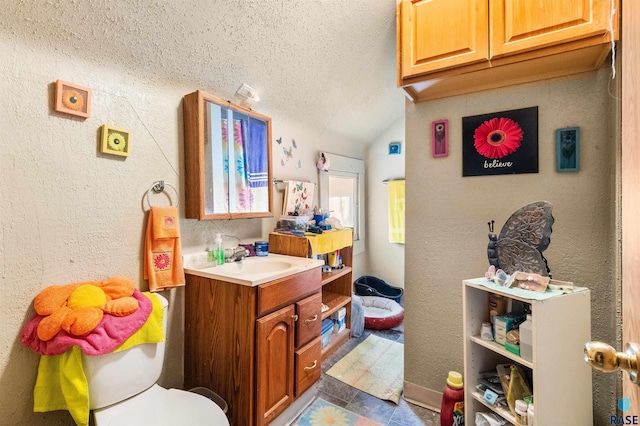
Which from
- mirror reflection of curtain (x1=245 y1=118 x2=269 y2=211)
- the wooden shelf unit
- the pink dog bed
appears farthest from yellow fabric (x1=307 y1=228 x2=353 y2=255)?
the pink dog bed

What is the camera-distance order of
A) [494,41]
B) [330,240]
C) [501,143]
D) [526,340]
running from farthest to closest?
[330,240]
[501,143]
[494,41]
[526,340]

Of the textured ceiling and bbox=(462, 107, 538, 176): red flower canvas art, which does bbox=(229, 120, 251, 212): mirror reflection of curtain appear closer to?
the textured ceiling

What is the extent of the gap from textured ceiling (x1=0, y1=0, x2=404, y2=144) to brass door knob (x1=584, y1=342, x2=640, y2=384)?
5.74 ft

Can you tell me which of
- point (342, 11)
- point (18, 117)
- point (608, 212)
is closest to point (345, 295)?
point (608, 212)

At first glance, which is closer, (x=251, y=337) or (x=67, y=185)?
(x=67, y=185)

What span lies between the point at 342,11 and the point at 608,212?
1689 mm

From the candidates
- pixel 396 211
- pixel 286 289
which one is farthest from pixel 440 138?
pixel 396 211

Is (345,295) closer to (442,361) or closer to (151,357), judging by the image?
(442,361)

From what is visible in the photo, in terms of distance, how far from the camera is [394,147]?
11.3 feet

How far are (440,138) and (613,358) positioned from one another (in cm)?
143

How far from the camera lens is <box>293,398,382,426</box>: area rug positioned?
1661 mm

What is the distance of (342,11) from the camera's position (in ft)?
5.52

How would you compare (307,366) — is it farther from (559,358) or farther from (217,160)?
(217,160)

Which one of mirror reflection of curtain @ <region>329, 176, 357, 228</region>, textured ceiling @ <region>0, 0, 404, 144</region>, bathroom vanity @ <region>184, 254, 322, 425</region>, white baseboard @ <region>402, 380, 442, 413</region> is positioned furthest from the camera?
mirror reflection of curtain @ <region>329, 176, 357, 228</region>
